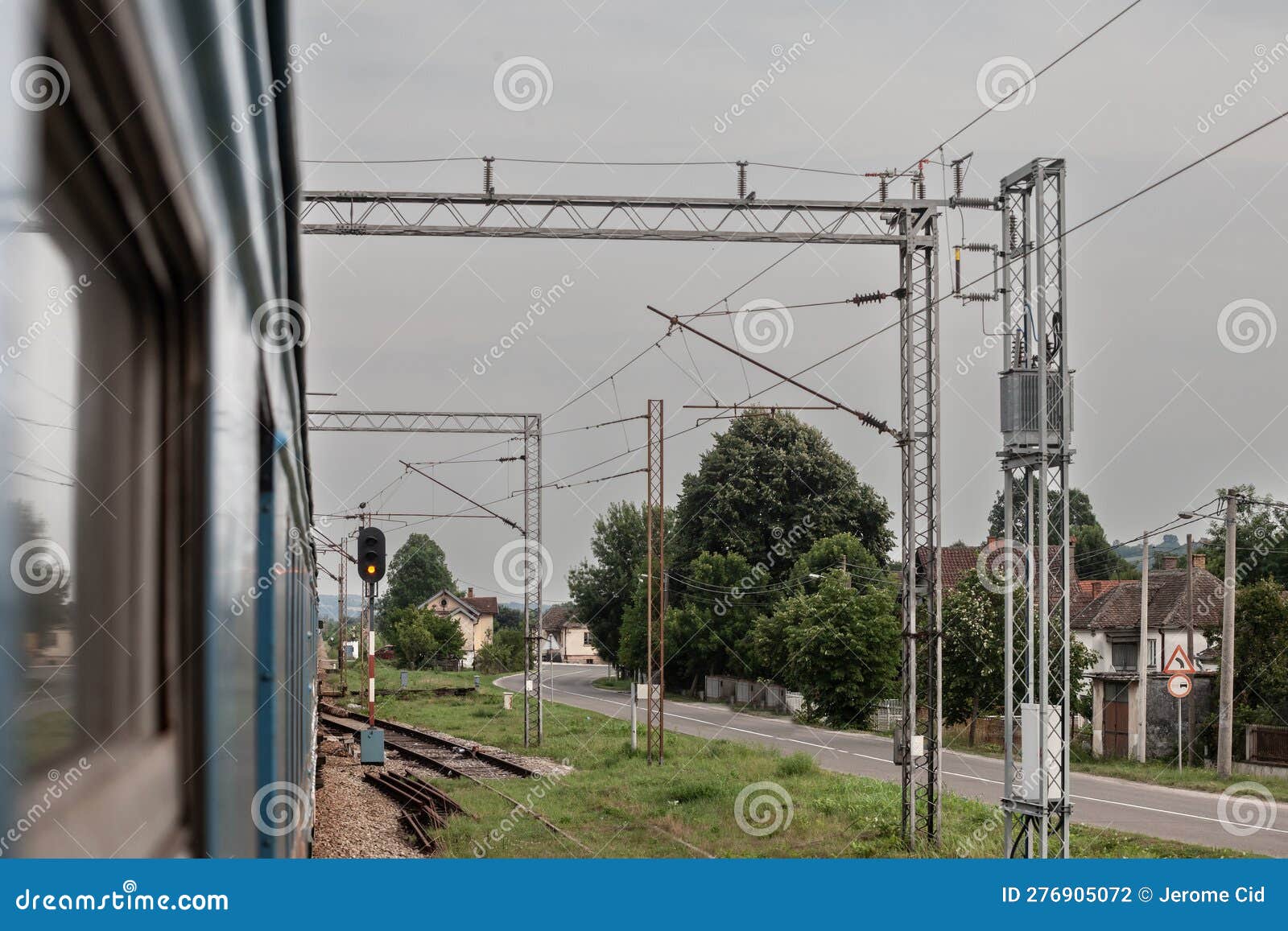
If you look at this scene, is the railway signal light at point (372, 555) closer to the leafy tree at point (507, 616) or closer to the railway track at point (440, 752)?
the railway track at point (440, 752)

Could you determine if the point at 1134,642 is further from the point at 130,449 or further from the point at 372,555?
the point at 130,449

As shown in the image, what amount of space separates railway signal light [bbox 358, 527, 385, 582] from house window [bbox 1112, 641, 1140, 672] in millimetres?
29453

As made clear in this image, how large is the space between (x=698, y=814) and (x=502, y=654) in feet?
162

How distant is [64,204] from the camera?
1098 mm

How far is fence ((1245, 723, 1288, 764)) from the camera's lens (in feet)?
92.3

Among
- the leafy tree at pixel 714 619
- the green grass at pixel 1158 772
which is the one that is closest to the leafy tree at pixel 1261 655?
the green grass at pixel 1158 772

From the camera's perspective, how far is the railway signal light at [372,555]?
14.9 meters

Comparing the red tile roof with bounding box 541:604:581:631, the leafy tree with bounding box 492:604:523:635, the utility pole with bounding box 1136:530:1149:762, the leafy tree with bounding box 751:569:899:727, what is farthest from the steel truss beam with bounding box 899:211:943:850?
the leafy tree with bounding box 492:604:523:635

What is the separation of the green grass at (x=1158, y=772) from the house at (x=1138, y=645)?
3.24ft

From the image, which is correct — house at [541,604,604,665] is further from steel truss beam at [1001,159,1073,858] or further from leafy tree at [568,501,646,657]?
steel truss beam at [1001,159,1073,858]

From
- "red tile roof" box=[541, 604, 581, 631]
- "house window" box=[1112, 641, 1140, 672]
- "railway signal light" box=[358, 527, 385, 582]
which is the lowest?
"red tile roof" box=[541, 604, 581, 631]

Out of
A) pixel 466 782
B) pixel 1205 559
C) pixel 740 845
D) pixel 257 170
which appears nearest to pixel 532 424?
pixel 466 782

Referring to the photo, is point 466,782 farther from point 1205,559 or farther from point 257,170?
point 1205,559

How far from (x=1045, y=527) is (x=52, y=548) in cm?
1039
